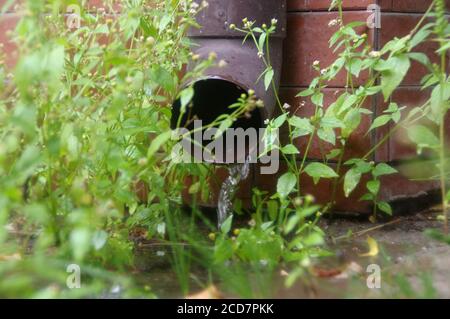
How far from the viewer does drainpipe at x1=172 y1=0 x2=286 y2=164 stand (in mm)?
2322

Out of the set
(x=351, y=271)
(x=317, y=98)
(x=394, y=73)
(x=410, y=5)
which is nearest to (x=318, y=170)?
(x=317, y=98)

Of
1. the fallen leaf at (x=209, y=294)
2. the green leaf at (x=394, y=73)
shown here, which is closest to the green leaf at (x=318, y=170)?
the green leaf at (x=394, y=73)

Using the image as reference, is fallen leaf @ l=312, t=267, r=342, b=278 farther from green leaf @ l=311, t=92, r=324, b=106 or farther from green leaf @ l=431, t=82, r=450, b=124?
green leaf @ l=311, t=92, r=324, b=106

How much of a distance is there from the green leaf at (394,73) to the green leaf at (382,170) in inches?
17.5

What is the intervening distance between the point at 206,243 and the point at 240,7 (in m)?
0.78

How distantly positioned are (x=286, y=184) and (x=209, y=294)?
2.57ft

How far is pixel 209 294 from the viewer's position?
1.59m

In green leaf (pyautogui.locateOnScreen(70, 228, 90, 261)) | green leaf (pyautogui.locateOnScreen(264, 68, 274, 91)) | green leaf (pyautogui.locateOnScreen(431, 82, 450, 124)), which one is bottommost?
green leaf (pyautogui.locateOnScreen(70, 228, 90, 261))

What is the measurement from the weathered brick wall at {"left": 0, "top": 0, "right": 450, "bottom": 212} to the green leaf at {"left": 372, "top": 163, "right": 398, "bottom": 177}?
93mm

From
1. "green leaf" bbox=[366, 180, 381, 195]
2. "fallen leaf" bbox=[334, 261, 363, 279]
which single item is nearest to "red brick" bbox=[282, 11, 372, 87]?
"green leaf" bbox=[366, 180, 381, 195]

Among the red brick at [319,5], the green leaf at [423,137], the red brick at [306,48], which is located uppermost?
the red brick at [319,5]

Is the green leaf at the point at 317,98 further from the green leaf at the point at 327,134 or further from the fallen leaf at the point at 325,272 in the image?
the fallen leaf at the point at 325,272

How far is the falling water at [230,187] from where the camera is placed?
2543 mm
